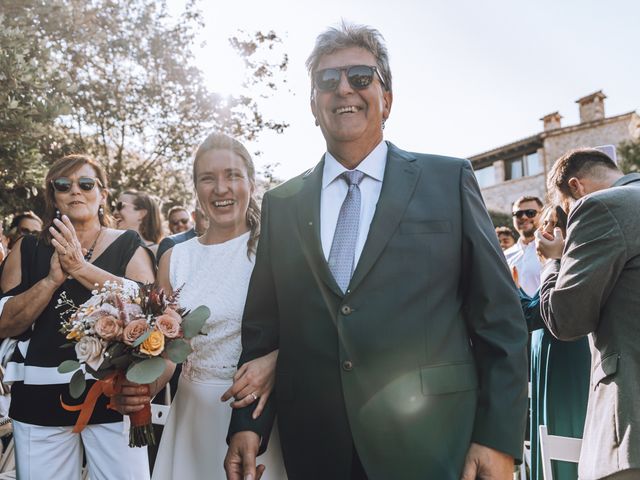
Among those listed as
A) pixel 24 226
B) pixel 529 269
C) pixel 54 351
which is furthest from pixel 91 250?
pixel 529 269

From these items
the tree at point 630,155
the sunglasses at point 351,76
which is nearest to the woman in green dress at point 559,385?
the sunglasses at point 351,76

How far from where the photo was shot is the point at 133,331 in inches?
98.3

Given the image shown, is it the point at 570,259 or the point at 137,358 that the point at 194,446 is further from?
the point at 570,259

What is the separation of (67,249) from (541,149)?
29.5 metres

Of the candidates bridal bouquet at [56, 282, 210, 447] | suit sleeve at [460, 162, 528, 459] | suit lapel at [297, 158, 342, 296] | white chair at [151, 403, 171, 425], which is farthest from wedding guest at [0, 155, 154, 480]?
suit sleeve at [460, 162, 528, 459]

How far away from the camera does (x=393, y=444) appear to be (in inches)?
75.6

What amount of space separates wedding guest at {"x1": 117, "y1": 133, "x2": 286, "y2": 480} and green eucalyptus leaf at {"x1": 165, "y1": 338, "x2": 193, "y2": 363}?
33cm

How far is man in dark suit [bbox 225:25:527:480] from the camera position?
191cm

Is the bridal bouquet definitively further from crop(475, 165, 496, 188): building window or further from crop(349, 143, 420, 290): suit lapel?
crop(475, 165, 496, 188): building window

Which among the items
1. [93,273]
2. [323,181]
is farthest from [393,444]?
[93,273]

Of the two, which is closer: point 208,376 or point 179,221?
point 208,376

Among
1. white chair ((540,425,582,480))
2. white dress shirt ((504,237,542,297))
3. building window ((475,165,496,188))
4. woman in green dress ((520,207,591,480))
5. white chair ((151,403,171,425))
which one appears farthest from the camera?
building window ((475,165,496,188))

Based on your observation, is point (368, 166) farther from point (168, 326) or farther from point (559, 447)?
point (559, 447)

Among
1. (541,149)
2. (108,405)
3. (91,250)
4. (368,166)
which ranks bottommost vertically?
(108,405)
